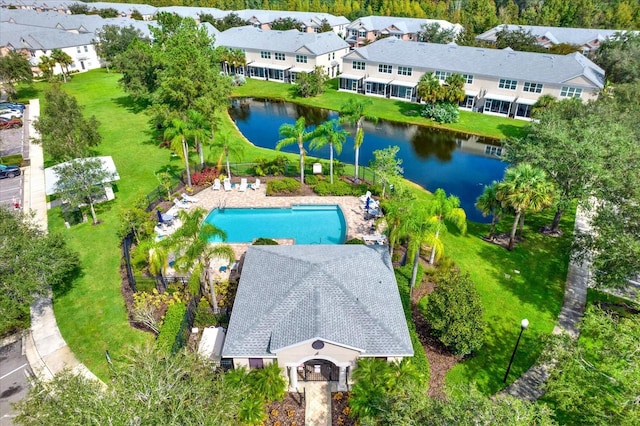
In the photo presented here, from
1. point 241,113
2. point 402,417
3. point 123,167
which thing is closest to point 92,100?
point 241,113

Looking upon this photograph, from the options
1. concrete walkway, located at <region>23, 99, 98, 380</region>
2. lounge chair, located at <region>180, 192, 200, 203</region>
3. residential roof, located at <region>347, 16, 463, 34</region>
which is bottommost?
concrete walkway, located at <region>23, 99, 98, 380</region>

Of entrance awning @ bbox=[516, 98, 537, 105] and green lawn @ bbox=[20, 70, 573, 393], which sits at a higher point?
entrance awning @ bbox=[516, 98, 537, 105]

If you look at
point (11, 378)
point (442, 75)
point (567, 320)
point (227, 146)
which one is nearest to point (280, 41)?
point (442, 75)

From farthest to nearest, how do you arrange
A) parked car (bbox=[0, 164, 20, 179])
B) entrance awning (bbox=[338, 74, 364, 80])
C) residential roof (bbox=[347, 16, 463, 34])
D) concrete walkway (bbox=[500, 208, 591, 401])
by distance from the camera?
residential roof (bbox=[347, 16, 463, 34])
entrance awning (bbox=[338, 74, 364, 80])
parked car (bbox=[0, 164, 20, 179])
concrete walkway (bbox=[500, 208, 591, 401])

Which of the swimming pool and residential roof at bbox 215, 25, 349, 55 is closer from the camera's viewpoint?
the swimming pool

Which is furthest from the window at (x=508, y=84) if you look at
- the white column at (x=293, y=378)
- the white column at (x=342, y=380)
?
the white column at (x=293, y=378)

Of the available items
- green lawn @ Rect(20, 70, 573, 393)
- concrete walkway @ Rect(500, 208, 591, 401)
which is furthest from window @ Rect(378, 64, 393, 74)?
concrete walkway @ Rect(500, 208, 591, 401)

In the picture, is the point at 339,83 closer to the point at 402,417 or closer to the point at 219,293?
the point at 219,293

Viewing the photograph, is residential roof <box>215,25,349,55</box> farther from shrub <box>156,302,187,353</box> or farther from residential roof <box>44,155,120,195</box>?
shrub <box>156,302,187,353</box>
